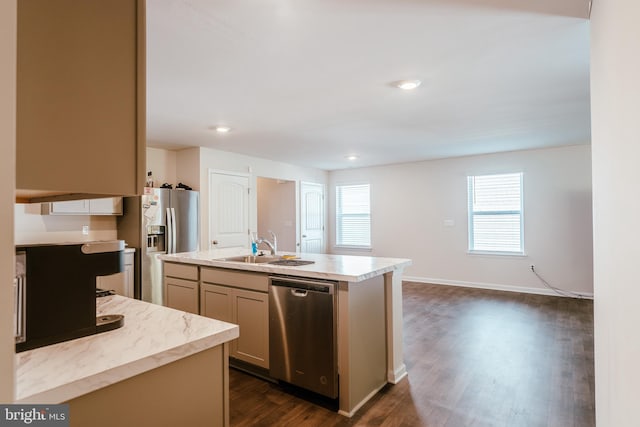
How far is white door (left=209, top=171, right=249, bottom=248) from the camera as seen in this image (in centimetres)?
515

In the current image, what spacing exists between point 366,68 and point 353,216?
521cm

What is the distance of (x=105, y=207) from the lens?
421 centimetres

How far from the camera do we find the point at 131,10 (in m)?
0.86

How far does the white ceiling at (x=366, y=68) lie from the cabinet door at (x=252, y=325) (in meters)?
1.74

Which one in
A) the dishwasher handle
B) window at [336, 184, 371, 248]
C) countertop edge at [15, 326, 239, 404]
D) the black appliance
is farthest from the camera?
window at [336, 184, 371, 248]

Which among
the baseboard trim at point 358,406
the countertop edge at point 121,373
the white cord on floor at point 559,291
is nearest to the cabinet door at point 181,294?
the baseboard trim at point 358,406

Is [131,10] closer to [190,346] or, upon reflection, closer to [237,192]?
[190,346]

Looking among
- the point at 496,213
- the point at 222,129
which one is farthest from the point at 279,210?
the point at 496,213

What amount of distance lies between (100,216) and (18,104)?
443 centimetres

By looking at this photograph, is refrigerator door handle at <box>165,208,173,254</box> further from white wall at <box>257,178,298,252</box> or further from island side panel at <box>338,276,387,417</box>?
island side panel at <box>338,276,387,417</box>

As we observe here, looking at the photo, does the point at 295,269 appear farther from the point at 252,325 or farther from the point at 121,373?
the point at 121,373

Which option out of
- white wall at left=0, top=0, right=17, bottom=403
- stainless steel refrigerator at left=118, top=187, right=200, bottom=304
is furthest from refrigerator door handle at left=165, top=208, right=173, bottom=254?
white wall at left=0, top=0, right=17, bottom=403

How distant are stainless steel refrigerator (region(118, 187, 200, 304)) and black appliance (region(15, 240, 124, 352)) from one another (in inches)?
134

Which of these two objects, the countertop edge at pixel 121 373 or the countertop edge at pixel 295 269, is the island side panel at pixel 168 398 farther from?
the countertop edge at pixel 295 269
